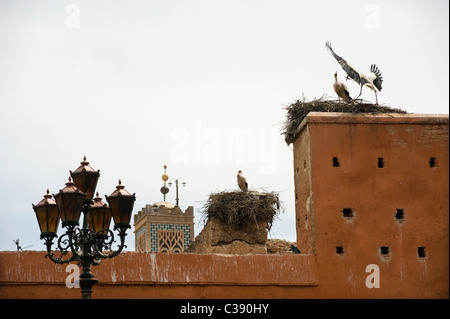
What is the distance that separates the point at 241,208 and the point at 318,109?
2.13 metres

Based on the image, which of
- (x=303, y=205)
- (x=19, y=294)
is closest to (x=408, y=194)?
(x=303, y=205)

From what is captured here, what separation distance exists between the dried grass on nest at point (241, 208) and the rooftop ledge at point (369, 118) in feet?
6.07

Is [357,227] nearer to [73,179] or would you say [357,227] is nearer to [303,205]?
[303,205]

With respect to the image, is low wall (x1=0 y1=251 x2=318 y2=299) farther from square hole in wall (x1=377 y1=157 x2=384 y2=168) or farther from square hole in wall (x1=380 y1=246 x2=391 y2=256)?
square hole in wall (x1=377 y1=157 x2=384 y2=168)

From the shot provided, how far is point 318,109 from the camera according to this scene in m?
13.8

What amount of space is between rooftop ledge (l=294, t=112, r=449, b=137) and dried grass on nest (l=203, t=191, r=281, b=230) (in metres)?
1.85

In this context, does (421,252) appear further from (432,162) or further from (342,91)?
(342,91)

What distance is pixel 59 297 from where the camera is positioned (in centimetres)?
1144

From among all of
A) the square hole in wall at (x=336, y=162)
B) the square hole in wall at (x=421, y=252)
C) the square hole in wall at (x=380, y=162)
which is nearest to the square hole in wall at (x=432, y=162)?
the square hole in wall at (x=380, y=162)

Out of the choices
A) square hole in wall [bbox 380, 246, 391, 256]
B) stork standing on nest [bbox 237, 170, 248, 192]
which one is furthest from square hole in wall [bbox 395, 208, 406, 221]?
stork standing on nest [bbox 237, 170, 248, 192]

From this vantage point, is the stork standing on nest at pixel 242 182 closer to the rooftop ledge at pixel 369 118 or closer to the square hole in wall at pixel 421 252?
the rooftop ledge at pixel 369 118

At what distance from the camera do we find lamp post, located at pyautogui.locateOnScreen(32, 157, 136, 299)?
8.78 m
